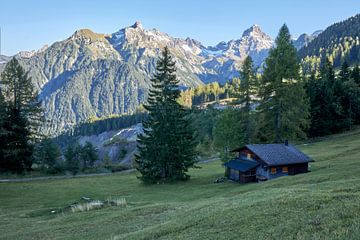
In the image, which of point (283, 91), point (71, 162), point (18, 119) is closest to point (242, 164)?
point (283, 91)

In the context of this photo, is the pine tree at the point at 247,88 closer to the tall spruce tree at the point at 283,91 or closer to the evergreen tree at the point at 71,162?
the tall spruce tree at the point at 283,91

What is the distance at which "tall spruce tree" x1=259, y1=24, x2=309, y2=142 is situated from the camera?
1917 inches

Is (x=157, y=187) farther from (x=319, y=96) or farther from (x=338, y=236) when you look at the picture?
(x=319, y=96)

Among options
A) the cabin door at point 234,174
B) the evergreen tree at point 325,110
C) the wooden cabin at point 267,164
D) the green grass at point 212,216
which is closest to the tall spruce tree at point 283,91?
the wooden cabin at point 267,164

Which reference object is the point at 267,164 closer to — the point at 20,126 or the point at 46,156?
the point at 20,126

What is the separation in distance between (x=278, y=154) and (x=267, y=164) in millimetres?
3292

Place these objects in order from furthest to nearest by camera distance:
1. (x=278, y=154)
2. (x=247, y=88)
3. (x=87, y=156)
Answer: (x=87, y=156) < (x=247, y=88) < (x=278, y=154)

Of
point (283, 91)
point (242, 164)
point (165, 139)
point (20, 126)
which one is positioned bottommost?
point (242, 164)

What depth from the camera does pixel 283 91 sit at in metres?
48.8

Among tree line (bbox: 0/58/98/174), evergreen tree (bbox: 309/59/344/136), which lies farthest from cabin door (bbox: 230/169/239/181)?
evergreen tree (bbox: 309/59/344/136)

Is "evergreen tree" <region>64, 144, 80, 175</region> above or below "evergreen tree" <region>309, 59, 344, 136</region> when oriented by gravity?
below

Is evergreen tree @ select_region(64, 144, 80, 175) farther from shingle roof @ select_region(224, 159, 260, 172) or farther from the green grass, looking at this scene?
shingle roof @ select_region(224, 159, 260, 172)

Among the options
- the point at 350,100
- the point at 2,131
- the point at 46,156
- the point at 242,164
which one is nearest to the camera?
the point at 242,164

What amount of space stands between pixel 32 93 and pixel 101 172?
774 inches
